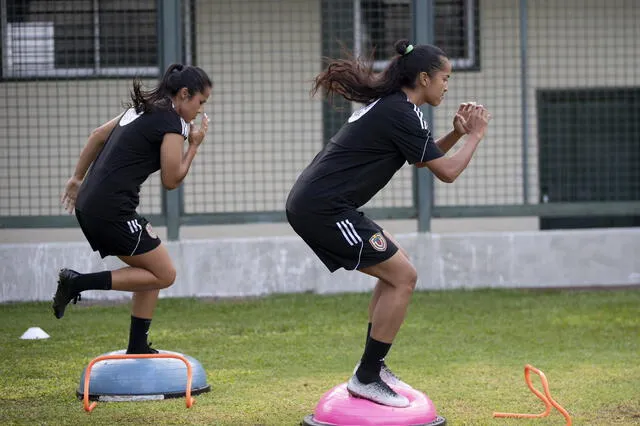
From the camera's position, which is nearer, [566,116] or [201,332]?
[201,332]

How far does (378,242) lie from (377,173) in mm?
350

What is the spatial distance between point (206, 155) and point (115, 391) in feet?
20.0

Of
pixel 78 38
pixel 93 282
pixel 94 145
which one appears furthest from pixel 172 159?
pixel 78 38

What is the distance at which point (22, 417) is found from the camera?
239 inches

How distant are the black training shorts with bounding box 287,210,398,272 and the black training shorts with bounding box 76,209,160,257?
1229 millimetres

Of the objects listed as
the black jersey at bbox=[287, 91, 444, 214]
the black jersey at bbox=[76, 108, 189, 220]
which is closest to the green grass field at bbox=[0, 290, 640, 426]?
the black jersey at bbox=[76, 108, 189, 220]

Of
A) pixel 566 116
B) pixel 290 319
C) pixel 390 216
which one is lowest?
pixel 290 319

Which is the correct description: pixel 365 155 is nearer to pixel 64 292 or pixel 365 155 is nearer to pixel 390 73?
pixel 390 73

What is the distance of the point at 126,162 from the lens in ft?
21.1

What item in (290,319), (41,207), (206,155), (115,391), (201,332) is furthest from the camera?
(206,155)

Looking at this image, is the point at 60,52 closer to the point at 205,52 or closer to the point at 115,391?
the point at 205,52

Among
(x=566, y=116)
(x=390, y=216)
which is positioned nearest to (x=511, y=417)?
(x=390, y=216)

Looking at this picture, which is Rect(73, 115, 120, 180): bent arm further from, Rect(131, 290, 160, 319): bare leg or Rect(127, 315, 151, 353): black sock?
Rect(127, 315, 151, 353): black sock

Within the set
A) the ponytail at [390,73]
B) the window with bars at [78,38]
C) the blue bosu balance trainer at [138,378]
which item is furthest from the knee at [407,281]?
the window with bars at [78,38]
